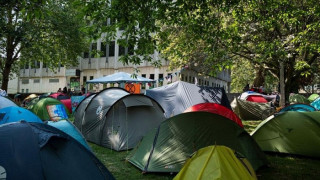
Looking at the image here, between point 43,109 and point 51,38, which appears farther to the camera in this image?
point 51,38

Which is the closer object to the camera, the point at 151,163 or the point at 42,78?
the point at 151,163

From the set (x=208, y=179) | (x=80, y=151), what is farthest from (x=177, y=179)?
(x=80, y=151)

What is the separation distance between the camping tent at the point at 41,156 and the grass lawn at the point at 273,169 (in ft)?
5.13

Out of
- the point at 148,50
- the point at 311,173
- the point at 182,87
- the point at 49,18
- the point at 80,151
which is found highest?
the point at 49,18

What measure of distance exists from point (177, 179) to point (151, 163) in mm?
1712

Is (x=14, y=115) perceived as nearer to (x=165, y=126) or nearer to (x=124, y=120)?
(x=124, y=120)

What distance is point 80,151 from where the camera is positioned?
4.07 meters

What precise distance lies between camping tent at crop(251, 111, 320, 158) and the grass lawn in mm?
233

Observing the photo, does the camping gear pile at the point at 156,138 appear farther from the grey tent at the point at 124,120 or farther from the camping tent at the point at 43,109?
the camping tent at the point at 43,109

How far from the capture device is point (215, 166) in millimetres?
3680

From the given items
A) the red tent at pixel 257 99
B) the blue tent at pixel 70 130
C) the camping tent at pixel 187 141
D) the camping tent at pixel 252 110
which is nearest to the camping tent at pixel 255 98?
the red tent at pixel 257 99

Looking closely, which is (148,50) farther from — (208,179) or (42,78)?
(42,78)

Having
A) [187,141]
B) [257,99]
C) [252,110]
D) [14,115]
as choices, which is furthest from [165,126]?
[257,99]

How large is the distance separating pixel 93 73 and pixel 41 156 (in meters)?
30.9
